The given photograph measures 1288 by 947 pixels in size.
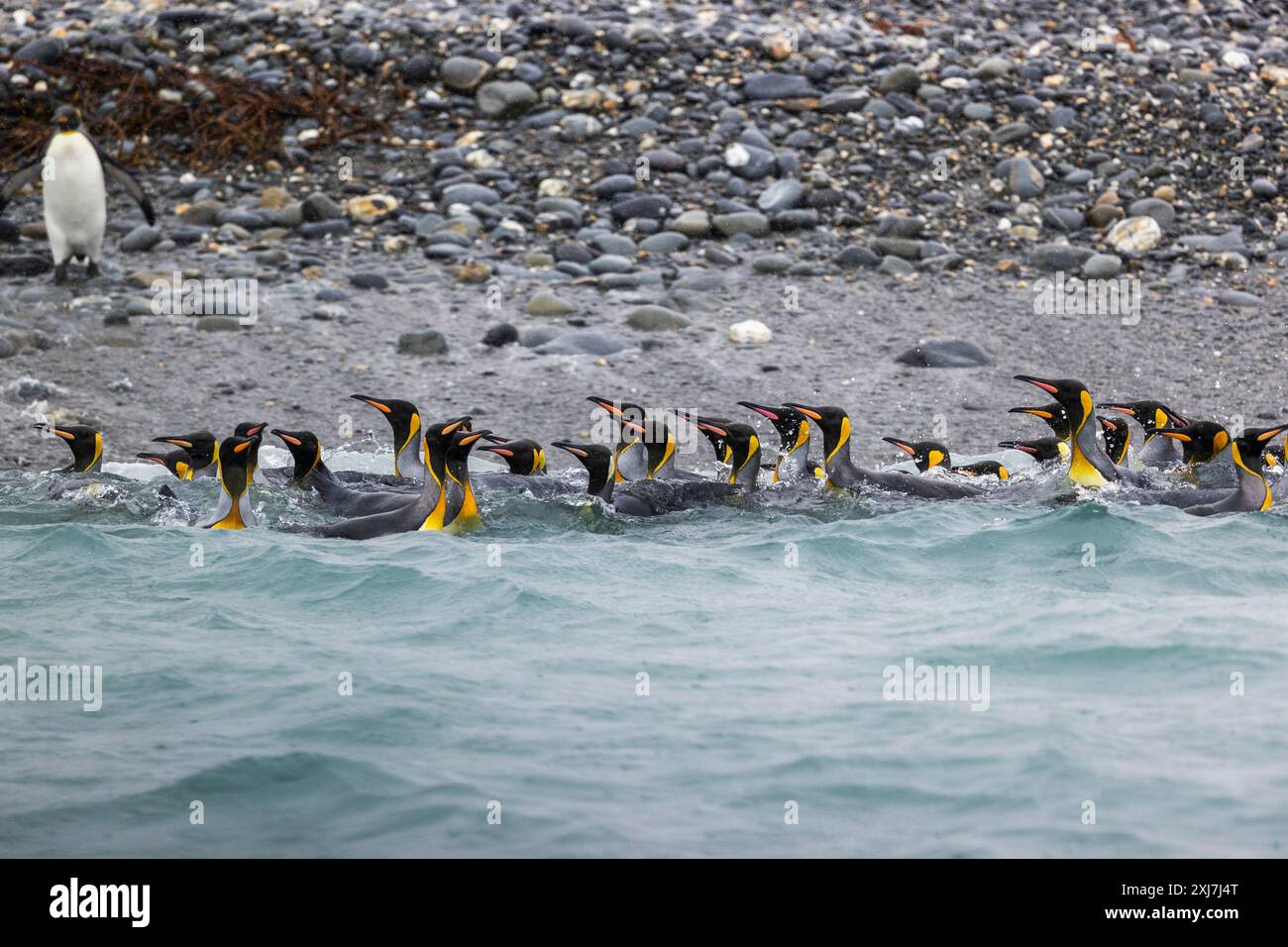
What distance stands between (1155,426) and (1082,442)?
1602 mm

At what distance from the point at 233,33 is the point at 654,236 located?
5361 millimetres

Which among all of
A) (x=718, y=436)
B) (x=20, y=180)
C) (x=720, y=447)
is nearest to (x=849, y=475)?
(x=718, y=436)

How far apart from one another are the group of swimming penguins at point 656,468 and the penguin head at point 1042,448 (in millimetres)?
10

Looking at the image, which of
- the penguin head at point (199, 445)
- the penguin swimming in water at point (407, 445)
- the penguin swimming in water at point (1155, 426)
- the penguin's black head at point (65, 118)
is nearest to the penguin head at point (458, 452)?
the penguin swimming in water at point (407, 445)

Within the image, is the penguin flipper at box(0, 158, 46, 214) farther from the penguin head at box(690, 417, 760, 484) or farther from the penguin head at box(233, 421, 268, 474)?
the penguin head at box(690, 417, 760, 484)

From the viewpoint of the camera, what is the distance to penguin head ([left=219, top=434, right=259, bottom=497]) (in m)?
7.27

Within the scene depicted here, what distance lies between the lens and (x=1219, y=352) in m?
11.3

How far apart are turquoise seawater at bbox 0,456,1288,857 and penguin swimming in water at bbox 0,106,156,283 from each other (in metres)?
4.20

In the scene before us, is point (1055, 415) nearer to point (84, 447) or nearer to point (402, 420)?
point (402, 420)

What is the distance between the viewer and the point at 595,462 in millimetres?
7855

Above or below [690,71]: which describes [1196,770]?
below

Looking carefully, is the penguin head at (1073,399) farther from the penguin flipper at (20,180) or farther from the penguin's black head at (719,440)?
the penguin flipper at (20,180)
